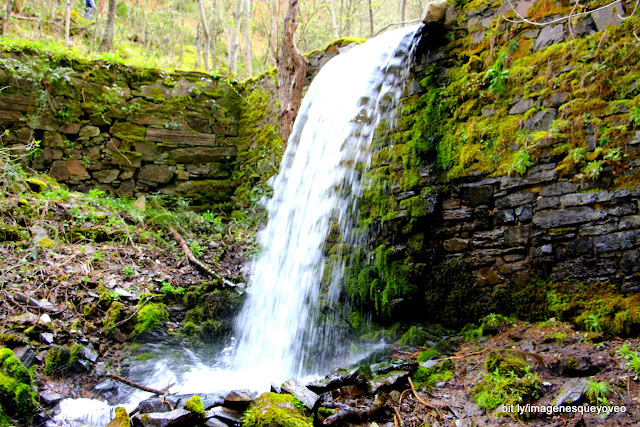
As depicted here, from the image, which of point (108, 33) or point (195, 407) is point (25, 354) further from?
point (108, 33)

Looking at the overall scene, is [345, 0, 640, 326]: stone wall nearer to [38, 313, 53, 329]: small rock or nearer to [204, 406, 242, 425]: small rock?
[204, 406, 242, 425]: small rock

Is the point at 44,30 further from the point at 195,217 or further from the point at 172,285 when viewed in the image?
the point at 172,285

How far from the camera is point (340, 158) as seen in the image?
4.53 meters

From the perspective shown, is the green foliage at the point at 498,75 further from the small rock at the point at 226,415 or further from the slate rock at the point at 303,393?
the small rock at the point at 226,415

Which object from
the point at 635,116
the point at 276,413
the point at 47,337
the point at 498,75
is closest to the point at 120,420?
the point at 276,413

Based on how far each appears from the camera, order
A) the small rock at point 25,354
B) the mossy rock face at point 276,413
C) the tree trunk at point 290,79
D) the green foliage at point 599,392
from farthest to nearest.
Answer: the tree trunk at point 290,79, the small rock at point 25,354, the mossy rock face at point 276,413, the green foliage at point 599,392

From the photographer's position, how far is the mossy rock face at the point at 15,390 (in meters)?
2.15

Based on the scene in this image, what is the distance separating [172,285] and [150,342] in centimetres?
89

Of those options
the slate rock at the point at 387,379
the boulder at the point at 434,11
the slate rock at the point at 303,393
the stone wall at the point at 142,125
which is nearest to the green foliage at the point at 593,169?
the slate rock at the point at 387,379

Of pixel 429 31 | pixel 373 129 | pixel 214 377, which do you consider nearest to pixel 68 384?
pixel 214 377

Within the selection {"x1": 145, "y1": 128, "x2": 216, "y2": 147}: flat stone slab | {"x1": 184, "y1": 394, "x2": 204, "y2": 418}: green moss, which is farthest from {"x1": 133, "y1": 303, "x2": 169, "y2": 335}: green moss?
{"x1": 145, "y1": 128, "x2": 216, "y2": 147}: flat stone slab

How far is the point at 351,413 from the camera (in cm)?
210

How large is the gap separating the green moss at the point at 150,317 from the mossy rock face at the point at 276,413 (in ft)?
6.04

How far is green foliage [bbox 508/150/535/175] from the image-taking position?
3.15 meters
